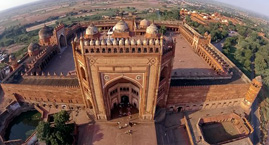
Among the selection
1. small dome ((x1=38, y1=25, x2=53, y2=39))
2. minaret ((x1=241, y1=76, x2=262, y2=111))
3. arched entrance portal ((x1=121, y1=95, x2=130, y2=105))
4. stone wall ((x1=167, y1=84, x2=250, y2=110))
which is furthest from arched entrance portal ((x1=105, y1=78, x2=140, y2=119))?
small dome ((x1=38, y1=25, x2=53, y2=39))

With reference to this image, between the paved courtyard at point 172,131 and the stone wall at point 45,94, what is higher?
the stone wall at point 45,94

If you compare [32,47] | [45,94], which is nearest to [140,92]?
[45,94]

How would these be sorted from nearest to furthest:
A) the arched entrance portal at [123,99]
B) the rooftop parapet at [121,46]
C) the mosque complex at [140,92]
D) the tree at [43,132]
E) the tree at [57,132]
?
the rooftop parapet at [121,46] < the mosque complex at [140,92] < the tree at [57,132] < the tree at [43,132] < the arched entrance portal at [123,99]

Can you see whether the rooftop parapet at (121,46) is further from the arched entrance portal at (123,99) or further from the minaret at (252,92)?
the minaret at (252,92)

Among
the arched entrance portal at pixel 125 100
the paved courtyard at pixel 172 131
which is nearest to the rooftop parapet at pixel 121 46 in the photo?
the arched entrance portal at pixel 125 100

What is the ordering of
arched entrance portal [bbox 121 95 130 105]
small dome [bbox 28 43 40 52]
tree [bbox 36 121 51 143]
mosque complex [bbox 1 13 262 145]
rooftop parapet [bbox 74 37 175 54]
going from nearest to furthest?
1. rooftop parapet [bbox 74 37 175 54]
2. mosque complex [bbox 1 13 262 145]
3. tree [bbox 36 121 51 143]
4. arched entrance portal [bbox 121 95 130 105]
5. small dome [bbox 28 43 40 52]

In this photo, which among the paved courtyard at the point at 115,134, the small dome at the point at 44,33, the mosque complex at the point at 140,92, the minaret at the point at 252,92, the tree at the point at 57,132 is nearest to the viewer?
the mosque complex at the point at 140,92

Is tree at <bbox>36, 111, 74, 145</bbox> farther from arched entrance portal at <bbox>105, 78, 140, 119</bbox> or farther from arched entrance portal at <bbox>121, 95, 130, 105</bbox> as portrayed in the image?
arched entrance portal at <bbox>121, 95, 130, 105</bbox>
